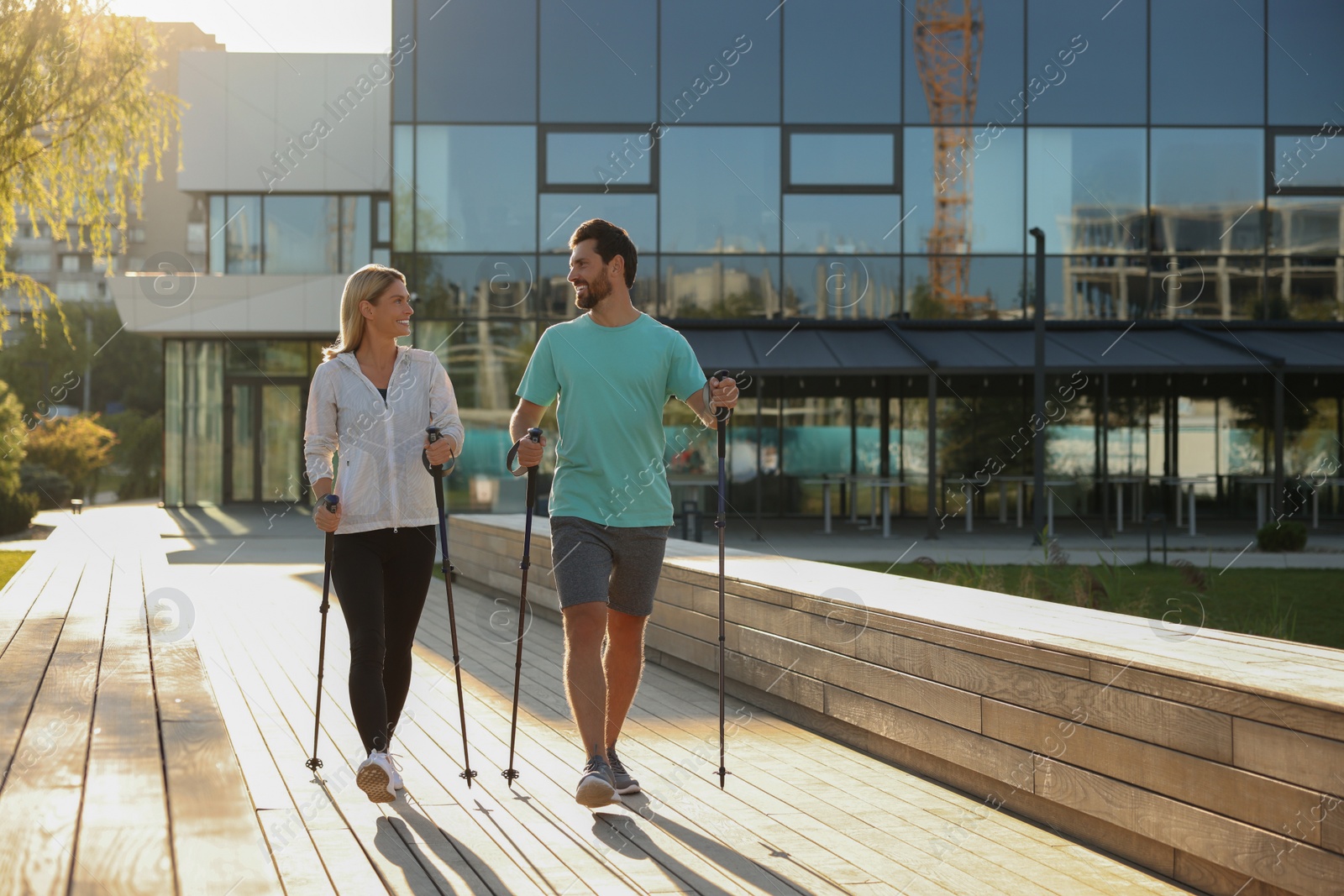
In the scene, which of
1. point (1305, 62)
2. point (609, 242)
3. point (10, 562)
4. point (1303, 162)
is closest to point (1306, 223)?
point (1303, 162)

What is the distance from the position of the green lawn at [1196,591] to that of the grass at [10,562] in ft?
26.4

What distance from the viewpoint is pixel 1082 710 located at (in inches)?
170

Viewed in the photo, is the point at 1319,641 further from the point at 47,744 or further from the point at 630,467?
the point at 47,744

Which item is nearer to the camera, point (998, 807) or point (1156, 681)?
point (1156, 681)

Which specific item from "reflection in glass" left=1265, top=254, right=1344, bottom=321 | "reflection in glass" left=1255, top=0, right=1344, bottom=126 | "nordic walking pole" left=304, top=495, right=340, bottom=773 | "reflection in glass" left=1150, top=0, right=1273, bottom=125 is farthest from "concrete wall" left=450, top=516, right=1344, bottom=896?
"reflection in glass" left=1255, top=0, right=1344, bottom=126

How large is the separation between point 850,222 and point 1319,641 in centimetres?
1383

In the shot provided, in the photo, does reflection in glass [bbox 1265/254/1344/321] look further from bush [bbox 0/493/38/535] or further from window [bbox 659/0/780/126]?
bush [bbox 0/493/38/535]

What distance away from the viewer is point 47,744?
3770mm

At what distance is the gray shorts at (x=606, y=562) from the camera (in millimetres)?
4832

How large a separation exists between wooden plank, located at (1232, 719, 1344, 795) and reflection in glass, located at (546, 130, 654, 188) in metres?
19.2

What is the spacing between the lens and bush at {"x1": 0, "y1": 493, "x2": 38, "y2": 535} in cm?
2073

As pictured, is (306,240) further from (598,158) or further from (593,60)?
(593,60)

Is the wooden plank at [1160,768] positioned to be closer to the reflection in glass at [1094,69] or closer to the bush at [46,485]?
the reflection in glass at [1094,69]

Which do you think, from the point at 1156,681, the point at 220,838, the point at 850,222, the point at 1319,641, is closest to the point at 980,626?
the point at 1156,681
